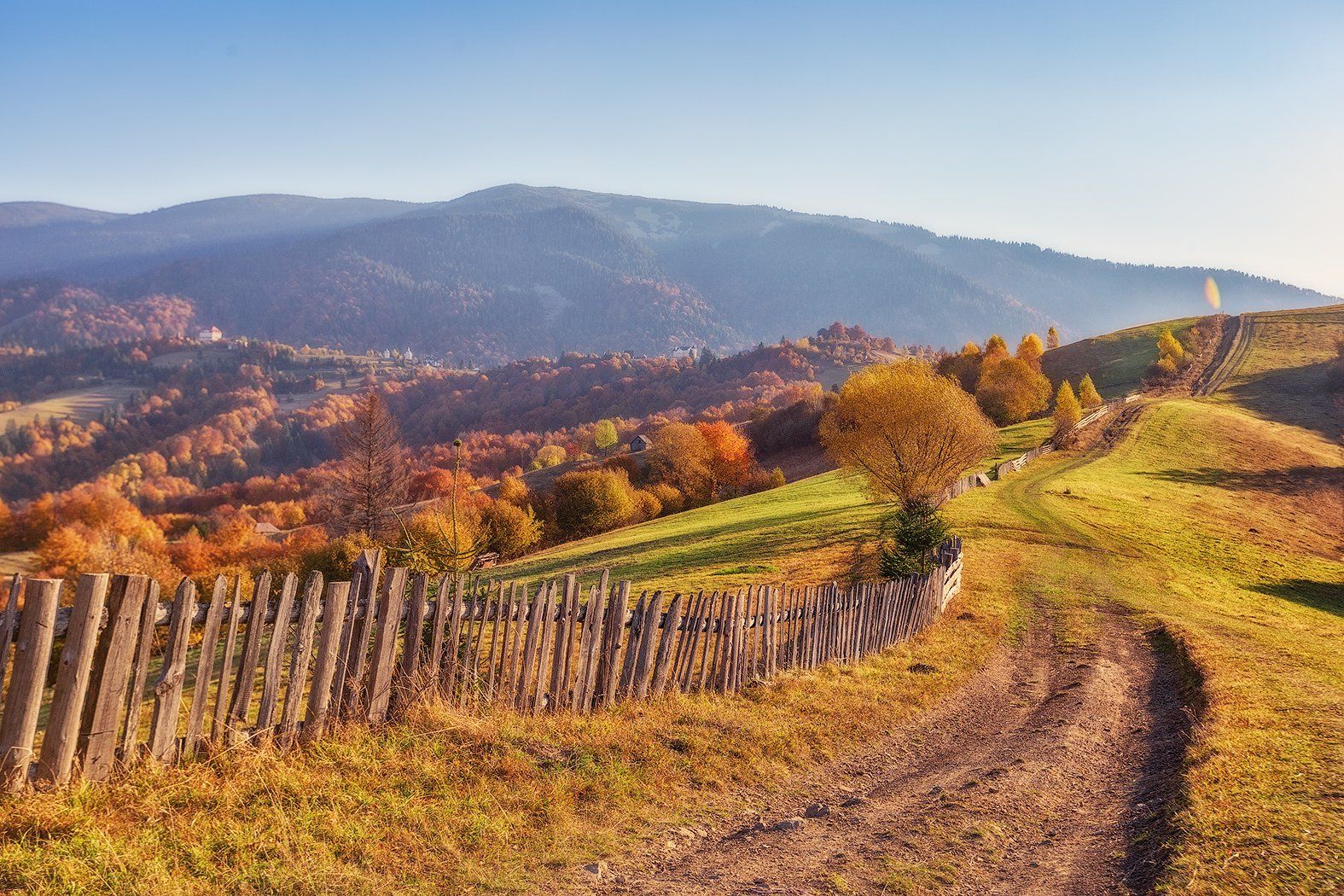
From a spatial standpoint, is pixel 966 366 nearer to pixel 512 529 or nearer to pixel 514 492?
pixel 514 492

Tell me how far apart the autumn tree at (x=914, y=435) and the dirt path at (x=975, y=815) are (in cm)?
2167

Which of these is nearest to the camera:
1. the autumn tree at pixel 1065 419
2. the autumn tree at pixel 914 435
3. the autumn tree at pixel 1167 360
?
the autumn tree at pixel 914 435

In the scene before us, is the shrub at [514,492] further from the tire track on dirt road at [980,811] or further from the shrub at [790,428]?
the tire track on dirt road at [980,811]

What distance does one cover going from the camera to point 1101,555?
110ft

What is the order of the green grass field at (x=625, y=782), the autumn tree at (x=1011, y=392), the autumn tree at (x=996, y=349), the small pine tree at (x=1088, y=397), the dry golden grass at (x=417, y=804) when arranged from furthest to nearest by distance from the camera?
the autumn tree at (x=996, y=349)
the autumn tree at (x=1011, y=392)
the small pine tree at (x=1088, y=397)
the green grass field at (x=625, y=782)
the dry golden grass at (x=417, y=804)

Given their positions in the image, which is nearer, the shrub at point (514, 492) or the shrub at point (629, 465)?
the shrub at point (514, 492)

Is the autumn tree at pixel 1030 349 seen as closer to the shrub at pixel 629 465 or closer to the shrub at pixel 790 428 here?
the shrub at pixel 790 428

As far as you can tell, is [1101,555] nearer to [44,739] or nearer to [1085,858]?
[1085,858]

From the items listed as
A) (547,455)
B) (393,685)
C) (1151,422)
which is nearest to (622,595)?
(393,685)

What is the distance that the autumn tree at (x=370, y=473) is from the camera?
6038 centimetres

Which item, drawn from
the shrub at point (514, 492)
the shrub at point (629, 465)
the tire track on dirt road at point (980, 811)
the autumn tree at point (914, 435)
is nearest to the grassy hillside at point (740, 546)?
the autumn tree at point (914, 435)

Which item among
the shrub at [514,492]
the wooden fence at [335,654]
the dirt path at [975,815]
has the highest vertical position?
the wooden fence at [335,654]

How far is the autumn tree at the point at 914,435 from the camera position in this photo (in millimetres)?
35406

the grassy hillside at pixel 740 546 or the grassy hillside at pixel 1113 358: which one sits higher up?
the grassy hillside at pixel 1113 358
